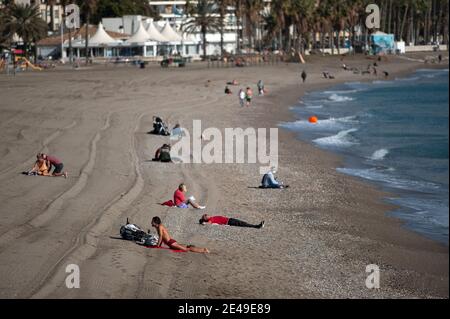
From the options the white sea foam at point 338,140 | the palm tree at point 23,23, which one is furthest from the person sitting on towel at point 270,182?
the palm tree at point 23,23

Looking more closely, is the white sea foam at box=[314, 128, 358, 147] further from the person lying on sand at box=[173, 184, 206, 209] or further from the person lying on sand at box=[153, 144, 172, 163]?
the person lying on sand at box=[173, 184, 206, 209]

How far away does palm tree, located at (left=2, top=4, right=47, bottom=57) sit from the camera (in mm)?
68381

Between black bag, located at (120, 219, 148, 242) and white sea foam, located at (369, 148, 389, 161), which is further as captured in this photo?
white sea foam, located at (369, 148, 389, 161)

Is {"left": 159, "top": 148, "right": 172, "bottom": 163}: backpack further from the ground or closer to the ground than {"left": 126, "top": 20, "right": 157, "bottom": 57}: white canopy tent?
closer to the ground

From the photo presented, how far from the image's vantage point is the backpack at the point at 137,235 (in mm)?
14094

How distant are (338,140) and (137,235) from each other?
1831 cm

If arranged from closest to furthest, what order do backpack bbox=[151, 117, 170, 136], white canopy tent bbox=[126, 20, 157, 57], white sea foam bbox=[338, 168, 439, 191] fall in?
white sea foam bbox=[338, 168, 439, 191] → backpack bbox=[151, 117, 170, 136] → white canopy tent bbox=[126, 20, 157, 57]

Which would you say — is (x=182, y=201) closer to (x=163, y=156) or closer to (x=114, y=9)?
(x=163, y=156)

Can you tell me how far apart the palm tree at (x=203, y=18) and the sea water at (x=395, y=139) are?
29550mm

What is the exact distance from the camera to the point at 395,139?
31953mm

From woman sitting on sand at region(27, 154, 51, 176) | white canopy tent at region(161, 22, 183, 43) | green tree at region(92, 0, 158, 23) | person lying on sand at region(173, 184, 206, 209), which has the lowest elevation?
person lying on sand at region(173, 184, 206, 209)

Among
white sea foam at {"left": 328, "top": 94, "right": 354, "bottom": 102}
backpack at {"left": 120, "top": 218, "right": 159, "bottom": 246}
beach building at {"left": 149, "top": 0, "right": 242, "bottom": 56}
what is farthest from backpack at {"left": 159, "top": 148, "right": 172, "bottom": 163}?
beach building at {"left": 149, "top": 0, "right": 242, "bottom": 56}

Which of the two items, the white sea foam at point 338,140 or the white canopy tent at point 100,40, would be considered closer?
the white sea foam at point 338,140

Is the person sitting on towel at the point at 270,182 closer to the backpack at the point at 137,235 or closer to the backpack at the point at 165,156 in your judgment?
the backpack at the point at 165,156
